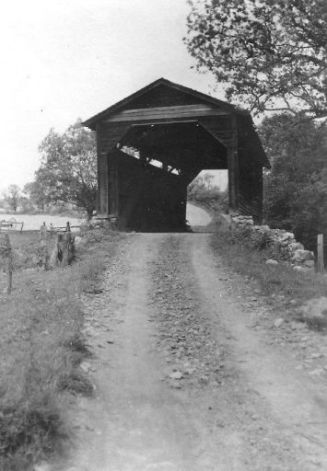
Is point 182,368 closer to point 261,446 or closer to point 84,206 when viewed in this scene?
point 261,446

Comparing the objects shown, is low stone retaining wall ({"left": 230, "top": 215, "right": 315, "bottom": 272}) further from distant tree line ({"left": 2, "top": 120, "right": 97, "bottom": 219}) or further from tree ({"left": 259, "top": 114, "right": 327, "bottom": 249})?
distant tree line ({"left": 2, "top": 120, "right": 97, "bottom": 219})

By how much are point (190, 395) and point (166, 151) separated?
2036 centimetres

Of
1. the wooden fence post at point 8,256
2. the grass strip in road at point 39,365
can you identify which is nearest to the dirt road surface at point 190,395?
the grass strip in road at point 39,365

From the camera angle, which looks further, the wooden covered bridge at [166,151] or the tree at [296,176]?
the tree at [296,176]

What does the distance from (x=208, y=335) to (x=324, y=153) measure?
23125mm

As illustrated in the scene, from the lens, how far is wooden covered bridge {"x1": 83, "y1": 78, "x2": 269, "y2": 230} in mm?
18250

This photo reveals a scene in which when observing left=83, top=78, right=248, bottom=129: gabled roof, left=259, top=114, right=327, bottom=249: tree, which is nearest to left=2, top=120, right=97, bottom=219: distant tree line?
left=259, top=114, right=327, bottom=249: tree

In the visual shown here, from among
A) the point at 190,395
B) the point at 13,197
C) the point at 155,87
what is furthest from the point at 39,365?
the point at 13,197

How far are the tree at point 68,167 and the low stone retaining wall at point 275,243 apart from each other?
1065 inches

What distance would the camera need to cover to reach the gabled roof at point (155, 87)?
699 inches

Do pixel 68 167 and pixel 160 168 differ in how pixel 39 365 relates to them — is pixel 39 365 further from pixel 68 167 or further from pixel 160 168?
pixel 68 167

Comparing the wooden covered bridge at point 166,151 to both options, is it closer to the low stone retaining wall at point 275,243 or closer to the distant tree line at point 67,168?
the low stone retaining wall at point 275,243

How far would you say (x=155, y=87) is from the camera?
1848 centimetres

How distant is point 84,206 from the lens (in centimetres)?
4412
